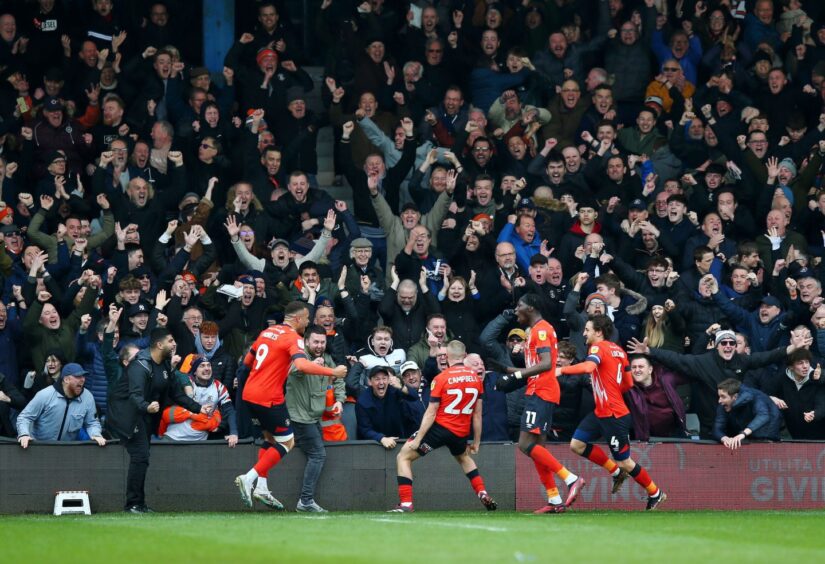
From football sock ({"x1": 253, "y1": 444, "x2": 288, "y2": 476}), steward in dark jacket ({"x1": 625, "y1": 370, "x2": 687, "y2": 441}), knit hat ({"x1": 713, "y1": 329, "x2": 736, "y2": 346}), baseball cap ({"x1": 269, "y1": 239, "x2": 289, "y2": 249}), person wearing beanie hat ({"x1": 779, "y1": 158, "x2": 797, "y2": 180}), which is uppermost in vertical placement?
person wearing beanie hat ({"x1": 779, "y1": 158, "x2": 797, "y2": 180})

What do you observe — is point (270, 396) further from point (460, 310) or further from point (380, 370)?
point (460, 310)

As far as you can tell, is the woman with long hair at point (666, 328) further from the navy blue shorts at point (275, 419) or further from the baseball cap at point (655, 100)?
the navy blue shorts at point (275, 419)

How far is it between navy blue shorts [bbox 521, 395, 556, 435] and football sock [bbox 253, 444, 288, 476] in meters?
2.55

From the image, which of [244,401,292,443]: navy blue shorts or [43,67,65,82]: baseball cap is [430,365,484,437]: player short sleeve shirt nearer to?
[244,401,292,443]: navy blue shorts

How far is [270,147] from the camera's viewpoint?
21.1 metres

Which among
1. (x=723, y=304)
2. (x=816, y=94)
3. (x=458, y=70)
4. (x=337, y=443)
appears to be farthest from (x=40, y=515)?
(x=816, y=94)

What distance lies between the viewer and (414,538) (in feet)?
40.9

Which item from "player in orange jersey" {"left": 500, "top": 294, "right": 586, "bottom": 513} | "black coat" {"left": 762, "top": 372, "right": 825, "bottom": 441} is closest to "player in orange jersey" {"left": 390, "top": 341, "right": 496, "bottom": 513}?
"player in orange jersey" {"left": 500, "top": 294, "right": 586, "bottom": 513}

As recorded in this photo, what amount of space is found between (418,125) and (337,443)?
22.2ft

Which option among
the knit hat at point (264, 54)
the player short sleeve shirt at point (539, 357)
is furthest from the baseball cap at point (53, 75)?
the player short sleeve shirt at point (539, 357)

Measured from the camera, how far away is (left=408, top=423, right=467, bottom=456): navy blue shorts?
15789 millimetres

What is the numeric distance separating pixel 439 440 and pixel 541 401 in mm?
1134

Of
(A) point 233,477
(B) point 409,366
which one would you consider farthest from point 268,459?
(B) point 409,366

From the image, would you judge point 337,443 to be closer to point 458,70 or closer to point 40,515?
point 40,515
